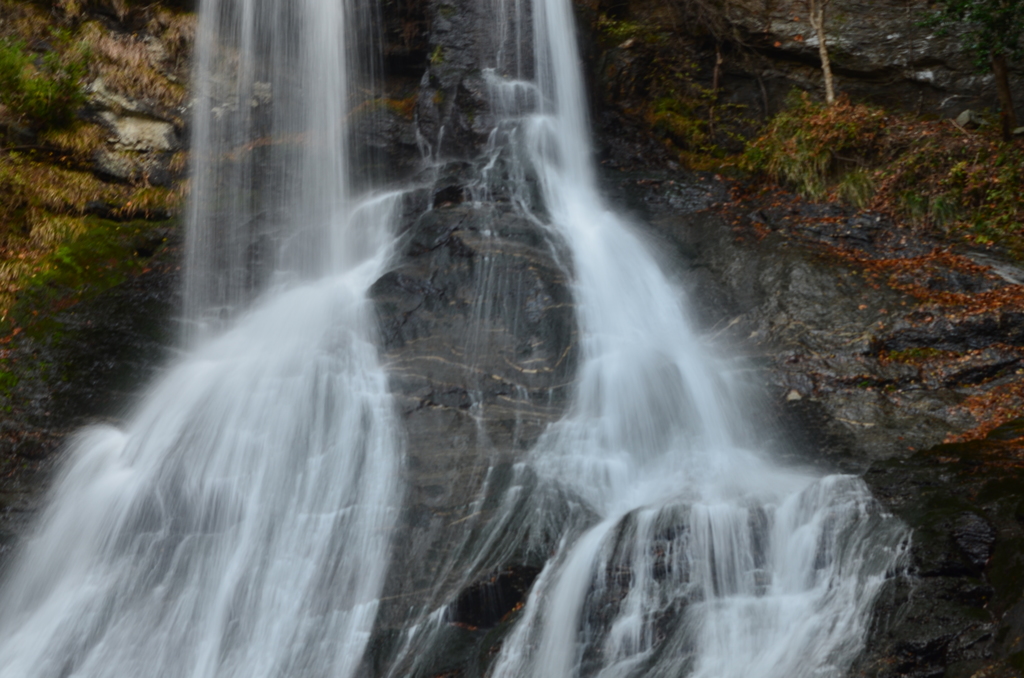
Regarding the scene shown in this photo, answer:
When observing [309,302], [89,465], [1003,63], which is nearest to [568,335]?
[309,302]

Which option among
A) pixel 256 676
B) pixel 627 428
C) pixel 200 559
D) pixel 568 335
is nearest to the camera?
pixel 256 676

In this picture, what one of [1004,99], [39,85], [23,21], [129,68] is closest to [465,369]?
[39,85]

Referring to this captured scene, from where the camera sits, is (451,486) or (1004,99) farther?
(1004,99)

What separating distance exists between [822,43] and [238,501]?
10824mm

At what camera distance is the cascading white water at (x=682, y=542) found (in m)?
4.48

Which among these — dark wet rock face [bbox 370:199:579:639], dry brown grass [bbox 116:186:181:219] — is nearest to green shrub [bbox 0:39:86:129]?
dry brown grass [bbox 116:186:181:219]

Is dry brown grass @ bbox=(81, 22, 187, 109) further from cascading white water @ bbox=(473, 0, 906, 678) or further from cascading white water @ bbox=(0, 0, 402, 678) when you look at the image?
cascading white water @ bbox=(473, 0, 906, 678)

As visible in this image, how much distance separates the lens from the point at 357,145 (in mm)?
11688

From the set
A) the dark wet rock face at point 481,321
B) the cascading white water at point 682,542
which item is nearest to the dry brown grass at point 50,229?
the dark wet rock face at point 481,321

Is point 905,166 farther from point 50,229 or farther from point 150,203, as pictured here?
point 50,229

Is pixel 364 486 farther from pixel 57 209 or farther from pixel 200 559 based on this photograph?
pixel 57 209

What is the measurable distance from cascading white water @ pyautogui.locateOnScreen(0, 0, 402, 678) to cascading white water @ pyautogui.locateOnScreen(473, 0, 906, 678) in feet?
5.87

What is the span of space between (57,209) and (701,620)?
10054mm

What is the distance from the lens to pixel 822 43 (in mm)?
10789
